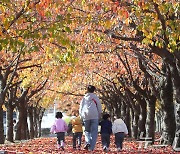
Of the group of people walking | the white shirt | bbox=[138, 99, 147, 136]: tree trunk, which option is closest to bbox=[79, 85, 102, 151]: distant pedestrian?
the group of people walking

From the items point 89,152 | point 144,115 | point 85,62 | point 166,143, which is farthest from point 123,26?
point 144,115

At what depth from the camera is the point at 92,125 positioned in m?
14.1

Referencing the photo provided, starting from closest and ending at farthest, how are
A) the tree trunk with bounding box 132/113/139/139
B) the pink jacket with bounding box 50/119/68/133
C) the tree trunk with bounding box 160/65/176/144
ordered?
the pink jacket with bounding box 50/119/68/133 → the tree trunk with bounding box 160/65/176/144 → the tree trunk with bounding box 132/113/139/139

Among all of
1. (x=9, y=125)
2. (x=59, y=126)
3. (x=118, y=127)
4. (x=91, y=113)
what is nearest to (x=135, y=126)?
(x=9, y=125)

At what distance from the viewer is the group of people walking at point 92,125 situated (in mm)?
14039

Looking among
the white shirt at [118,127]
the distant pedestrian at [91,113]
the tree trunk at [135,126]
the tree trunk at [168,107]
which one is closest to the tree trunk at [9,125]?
the tree trunk at [135,126]

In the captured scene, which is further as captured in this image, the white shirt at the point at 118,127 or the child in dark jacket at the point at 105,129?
the white shirt at the point at 118,127

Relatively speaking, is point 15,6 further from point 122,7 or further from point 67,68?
point 67,68

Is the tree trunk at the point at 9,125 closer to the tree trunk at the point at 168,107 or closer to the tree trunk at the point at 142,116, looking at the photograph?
the tree trunk at the point at 142,116

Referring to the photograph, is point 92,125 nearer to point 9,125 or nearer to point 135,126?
point 9,125

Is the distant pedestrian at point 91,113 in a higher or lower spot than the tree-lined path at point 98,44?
lower

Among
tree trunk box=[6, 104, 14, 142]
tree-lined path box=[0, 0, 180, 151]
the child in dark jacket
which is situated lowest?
the child in dark jacket

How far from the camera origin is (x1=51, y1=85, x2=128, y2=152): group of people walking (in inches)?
553

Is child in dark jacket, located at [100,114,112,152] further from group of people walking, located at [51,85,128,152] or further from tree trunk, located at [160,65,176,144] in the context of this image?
tree trunk, located at [160,65,176,144]
